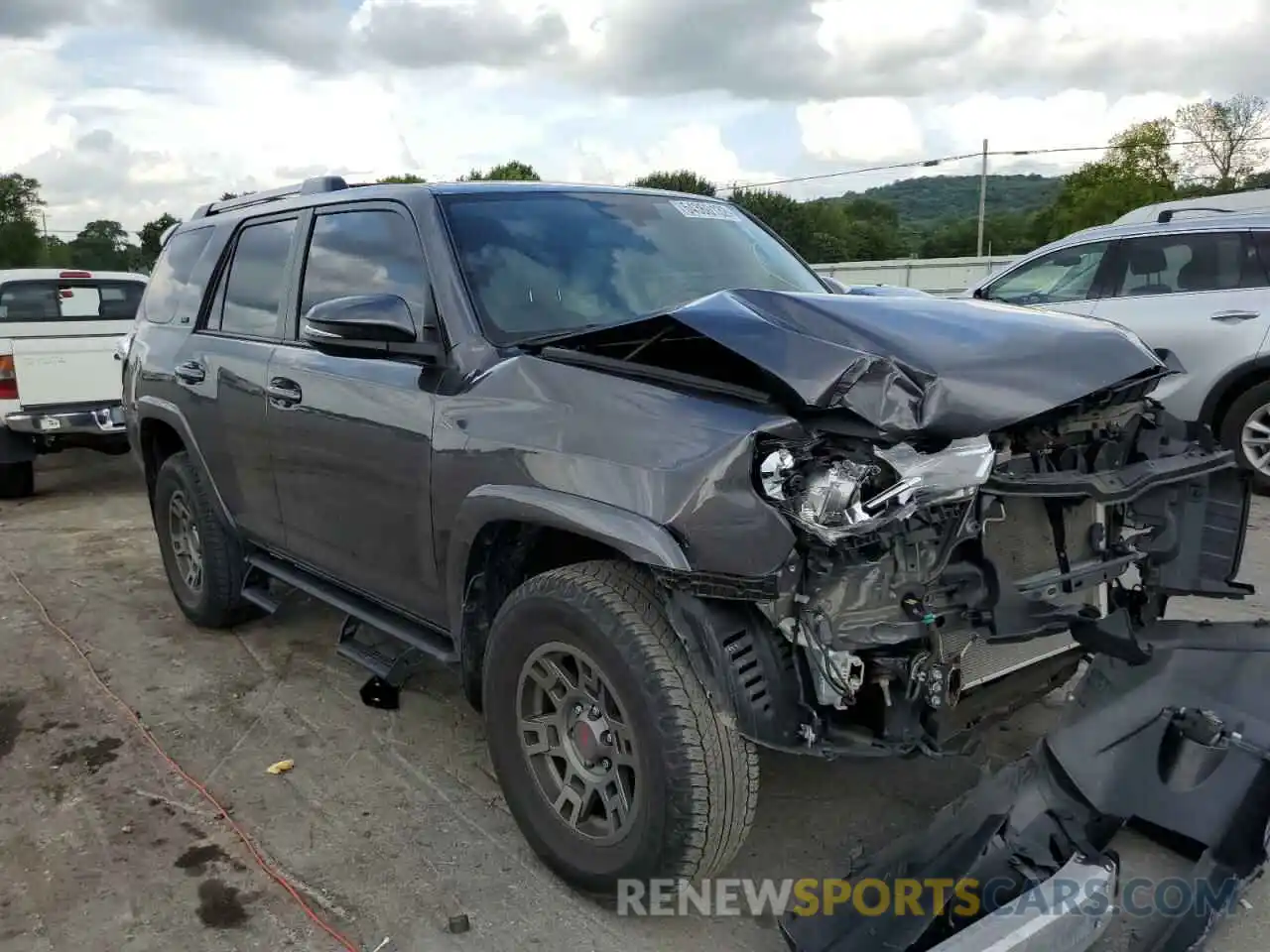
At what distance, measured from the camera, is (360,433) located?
3553 millimetres

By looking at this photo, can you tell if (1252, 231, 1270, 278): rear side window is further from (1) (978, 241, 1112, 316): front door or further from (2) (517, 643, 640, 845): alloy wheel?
(2) (517, 643, 640, 845): alloy wheel

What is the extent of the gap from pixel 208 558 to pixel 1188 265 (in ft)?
22.5

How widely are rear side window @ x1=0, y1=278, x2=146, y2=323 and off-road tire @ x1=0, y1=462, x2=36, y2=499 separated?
1298mm

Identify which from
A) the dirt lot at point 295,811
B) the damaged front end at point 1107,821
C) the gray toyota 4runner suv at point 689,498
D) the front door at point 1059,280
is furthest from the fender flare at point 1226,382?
the damaged front end at point 1107,821

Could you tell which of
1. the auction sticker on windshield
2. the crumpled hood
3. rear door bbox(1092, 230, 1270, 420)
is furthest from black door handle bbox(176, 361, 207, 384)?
rear door bbox(1092, 230, 1270, 420)

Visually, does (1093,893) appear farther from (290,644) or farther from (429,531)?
(290,644)

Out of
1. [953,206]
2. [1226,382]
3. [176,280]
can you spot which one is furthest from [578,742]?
[953,206]

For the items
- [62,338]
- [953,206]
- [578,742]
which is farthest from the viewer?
[953,206]

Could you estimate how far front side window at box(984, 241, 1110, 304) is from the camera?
802 cm

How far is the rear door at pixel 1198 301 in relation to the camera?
285 inches

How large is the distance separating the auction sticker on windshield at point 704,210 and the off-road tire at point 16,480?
23.4ft

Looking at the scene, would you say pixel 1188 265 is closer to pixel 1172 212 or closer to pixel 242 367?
pixel 1172 212

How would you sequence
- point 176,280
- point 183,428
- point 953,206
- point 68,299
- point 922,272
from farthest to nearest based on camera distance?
point 953,206 → point 922,272 → point 68,299 → point 176,280 → point 183,428

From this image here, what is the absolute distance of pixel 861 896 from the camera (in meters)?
2.47
